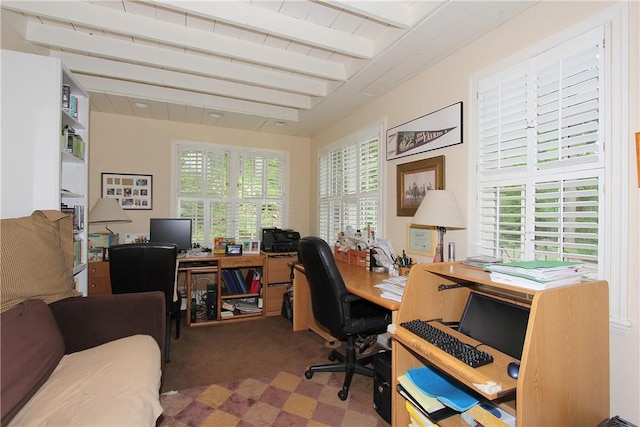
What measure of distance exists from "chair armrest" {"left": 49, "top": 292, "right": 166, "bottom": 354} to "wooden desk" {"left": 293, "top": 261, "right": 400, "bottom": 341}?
4.09ft

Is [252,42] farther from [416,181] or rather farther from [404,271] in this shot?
[404,271]

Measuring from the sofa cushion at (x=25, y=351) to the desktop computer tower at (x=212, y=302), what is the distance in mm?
1911

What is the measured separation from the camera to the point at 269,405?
200cm

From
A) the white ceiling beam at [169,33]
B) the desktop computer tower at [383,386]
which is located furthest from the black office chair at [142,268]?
the desktop computer tower at [383,386]

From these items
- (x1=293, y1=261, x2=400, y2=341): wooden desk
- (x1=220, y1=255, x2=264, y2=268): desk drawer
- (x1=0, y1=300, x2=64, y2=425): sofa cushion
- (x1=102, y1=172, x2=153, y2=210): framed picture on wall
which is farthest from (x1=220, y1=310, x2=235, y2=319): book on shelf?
(x1=0, y1=300, x2=64, y2=425): sofa cushion

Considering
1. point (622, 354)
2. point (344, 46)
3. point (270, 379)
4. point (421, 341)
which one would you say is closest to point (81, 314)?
point (270, 379)

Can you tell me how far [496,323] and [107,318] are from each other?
217 cm

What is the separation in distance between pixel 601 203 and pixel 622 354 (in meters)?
0.67

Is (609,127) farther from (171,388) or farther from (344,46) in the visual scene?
(171,388)

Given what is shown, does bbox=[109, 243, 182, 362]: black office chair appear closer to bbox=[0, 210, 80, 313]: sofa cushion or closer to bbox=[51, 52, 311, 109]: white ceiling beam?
bbox=[0, 210, 80, 313]: sofa cushion

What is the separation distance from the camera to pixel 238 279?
3660 mm

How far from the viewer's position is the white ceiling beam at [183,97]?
2889 millimetres

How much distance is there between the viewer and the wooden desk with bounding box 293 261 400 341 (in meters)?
1.86

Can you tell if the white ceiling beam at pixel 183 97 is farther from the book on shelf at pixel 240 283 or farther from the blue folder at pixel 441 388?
the blue folder at pixel 441 388
